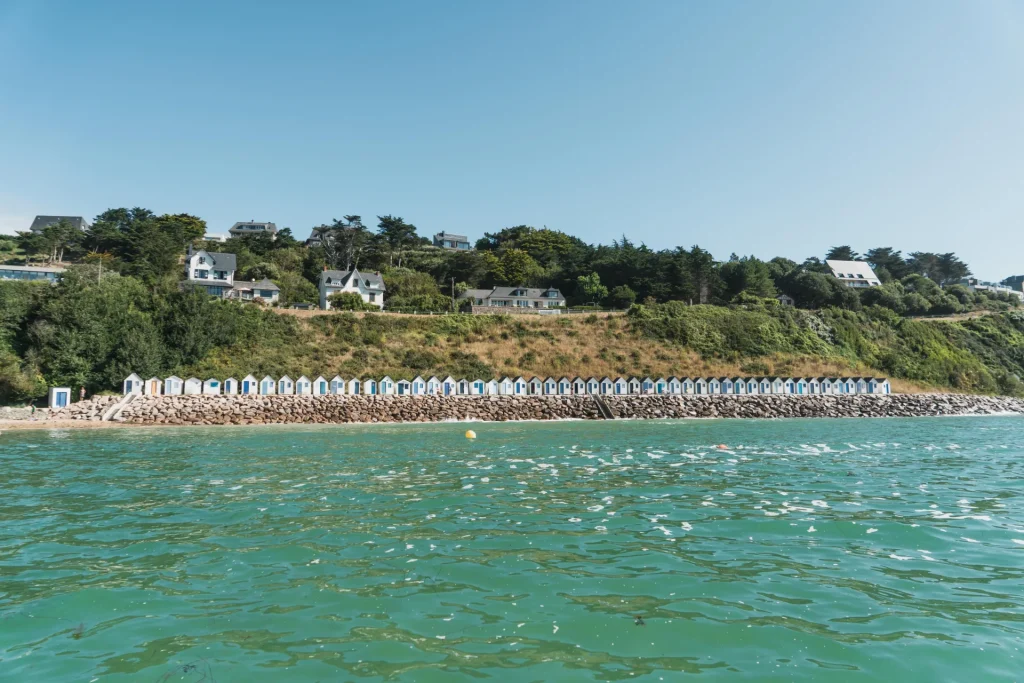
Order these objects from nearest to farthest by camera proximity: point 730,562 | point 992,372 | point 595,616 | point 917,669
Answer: point 917,669 < point 595,616 < point 730,562 < point 992,372

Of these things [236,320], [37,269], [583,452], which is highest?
[37,269]

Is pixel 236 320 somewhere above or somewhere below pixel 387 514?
above

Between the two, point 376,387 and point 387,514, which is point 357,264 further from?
point 387,514

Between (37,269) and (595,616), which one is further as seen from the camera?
(37,269)

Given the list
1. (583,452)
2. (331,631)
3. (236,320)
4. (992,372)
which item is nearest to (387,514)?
(331,631)

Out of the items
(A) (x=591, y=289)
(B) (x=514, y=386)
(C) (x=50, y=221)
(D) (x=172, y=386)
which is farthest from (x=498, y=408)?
(C) (x=50, y=221)

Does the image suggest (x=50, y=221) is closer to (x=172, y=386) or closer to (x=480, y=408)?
(x=172, y=386)

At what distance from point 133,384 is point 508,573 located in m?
44.6

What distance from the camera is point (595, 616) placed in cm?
805

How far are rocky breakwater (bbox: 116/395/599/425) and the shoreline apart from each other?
0.06 metres

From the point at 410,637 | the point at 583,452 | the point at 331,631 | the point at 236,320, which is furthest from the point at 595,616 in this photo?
the point at 236,320

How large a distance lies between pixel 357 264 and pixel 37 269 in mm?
43291

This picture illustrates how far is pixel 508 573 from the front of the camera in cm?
975

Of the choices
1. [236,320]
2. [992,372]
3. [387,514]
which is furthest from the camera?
[992,372]
